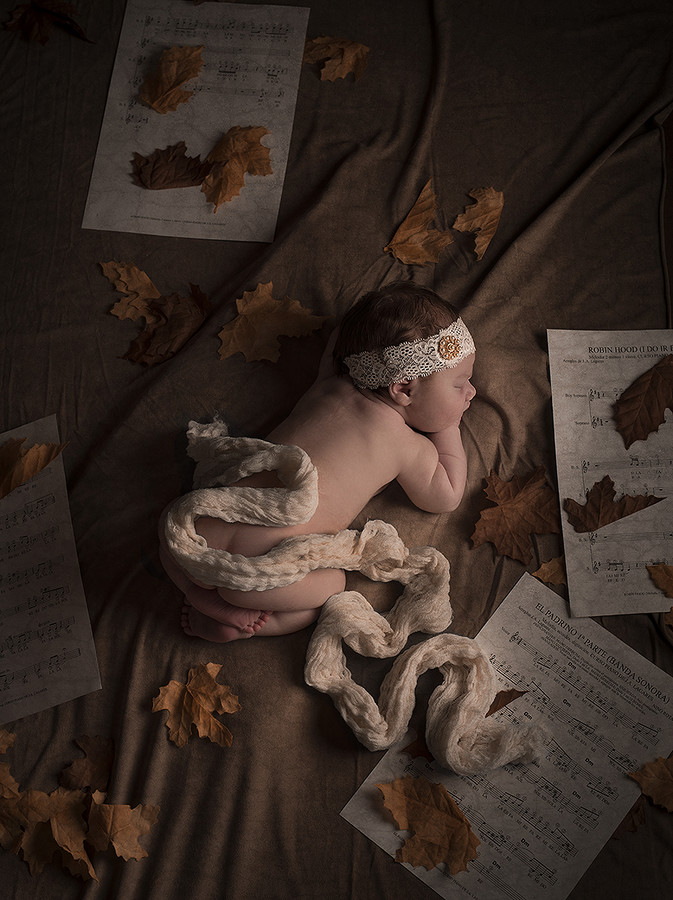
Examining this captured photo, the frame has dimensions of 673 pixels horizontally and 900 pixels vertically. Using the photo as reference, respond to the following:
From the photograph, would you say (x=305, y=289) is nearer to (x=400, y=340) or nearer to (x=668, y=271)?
(x=400, y=340)

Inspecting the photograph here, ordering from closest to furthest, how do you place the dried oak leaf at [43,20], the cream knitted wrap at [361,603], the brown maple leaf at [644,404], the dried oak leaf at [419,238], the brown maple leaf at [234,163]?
the cream knitted wrap at [361,603]
the brown maple leaf at [644,404]
the dried oak leaf at [419,238]
the brown maple leaf at [234,163]
the dried oak leaf at [43,20]

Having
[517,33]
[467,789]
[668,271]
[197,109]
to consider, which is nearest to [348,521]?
[467,789]

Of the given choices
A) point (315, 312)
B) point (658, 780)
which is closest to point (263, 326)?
point (315, 312)

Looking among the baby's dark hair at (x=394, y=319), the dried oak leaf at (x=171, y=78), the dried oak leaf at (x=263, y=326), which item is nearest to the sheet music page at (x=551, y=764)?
the baby's dark hair at (x=394, y=319)

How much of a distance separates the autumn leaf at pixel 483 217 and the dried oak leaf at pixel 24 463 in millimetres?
1015

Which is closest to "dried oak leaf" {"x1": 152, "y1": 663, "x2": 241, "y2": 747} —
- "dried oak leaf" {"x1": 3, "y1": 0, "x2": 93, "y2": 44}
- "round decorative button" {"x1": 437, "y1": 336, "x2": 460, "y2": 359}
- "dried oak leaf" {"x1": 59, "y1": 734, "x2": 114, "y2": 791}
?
"dried oak leaf" {"x1": 59, "y1": 734, "x2": 114, "y2": 791}

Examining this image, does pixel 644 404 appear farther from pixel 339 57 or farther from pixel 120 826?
pixel 120 826

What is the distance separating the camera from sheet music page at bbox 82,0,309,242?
1775 millimetres

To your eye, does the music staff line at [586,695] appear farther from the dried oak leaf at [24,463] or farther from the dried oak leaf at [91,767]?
the dried oak leaf at [24,463]

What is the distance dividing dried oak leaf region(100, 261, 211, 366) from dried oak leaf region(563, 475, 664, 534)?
0.91 metres

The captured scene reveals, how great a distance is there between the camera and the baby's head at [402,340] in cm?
138

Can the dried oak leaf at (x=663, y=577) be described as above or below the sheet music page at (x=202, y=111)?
below

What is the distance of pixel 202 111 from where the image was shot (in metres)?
1.86

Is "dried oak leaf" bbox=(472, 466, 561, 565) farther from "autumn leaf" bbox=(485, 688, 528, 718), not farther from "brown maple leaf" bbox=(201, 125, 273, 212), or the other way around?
"brown maple leaf" bbox=(201, 125, 273, 212)
